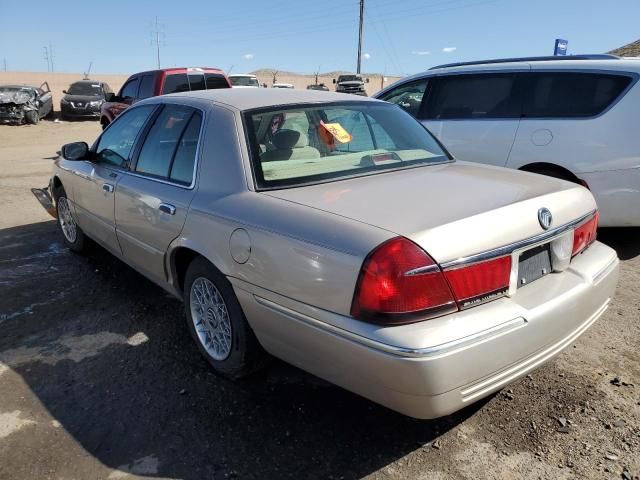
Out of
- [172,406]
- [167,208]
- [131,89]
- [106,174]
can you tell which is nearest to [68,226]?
[106,174]

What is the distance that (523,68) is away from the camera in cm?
557

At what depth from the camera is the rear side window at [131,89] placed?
40.8 ft

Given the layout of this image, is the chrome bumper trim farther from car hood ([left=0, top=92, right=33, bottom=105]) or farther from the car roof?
car hood ([left=0, top=92, right=33, bottom=105])

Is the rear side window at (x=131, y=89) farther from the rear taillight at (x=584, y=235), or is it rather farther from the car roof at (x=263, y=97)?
the rear taillight at (x=584, y=235)

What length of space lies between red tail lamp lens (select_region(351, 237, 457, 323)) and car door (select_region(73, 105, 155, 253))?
2491 mm

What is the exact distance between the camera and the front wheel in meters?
5.24

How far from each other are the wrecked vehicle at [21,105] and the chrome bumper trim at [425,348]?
71.2 ft

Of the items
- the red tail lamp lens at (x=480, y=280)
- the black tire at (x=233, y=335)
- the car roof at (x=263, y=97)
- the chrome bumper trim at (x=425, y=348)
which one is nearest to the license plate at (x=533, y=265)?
the red tail lamp lens at (x=480, y=280)

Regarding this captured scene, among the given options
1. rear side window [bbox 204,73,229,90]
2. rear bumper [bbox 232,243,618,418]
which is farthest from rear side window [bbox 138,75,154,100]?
rear bumper [bbox 232,243,618,418]

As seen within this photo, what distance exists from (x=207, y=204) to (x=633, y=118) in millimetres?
3928

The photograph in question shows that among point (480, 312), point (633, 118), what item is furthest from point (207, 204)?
point (633, 118)

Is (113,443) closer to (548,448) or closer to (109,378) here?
(109,378)

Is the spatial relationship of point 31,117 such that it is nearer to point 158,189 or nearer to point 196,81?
point 196,81

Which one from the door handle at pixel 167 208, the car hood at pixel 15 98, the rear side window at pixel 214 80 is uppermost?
the rear side window at pixel 214 80
